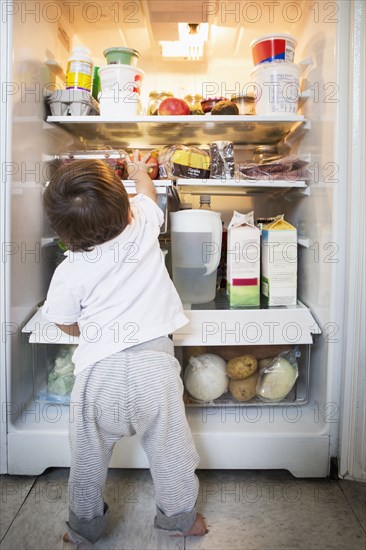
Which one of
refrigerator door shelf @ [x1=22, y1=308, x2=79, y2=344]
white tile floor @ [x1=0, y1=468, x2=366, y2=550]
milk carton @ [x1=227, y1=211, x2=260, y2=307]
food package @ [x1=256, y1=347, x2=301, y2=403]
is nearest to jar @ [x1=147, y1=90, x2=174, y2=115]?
milk carton @ [x1=227, y1=211, x2=260, y2=307]

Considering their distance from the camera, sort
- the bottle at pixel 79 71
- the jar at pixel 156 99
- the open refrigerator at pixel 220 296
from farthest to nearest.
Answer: the jar at pixel 156 99
the bottle at pixel 79 71
the open refrigerator at pixel 220 296

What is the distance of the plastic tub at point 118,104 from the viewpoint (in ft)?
4.22

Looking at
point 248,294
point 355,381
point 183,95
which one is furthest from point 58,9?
point 355,381

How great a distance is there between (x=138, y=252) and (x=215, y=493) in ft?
2.11

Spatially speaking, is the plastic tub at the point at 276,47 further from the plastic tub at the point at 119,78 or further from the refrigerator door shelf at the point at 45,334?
the refrigerator door shelf at the point at 45,334

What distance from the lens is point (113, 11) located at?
1.41m

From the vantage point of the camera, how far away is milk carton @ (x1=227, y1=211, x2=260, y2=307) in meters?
1.29

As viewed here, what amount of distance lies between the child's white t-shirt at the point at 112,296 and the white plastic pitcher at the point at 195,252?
0.35 m

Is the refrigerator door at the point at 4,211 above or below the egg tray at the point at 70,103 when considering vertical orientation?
below

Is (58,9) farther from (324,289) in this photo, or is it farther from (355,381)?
(355,381)

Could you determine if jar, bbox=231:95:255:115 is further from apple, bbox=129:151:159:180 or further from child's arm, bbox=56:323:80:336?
child's arm, bbox=56:323:80:336

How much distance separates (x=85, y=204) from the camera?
0.85m

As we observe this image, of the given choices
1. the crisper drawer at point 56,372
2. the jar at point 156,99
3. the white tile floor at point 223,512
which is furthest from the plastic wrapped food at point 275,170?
the white tile floor at point 223,512

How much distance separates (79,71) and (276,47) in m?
0.55
